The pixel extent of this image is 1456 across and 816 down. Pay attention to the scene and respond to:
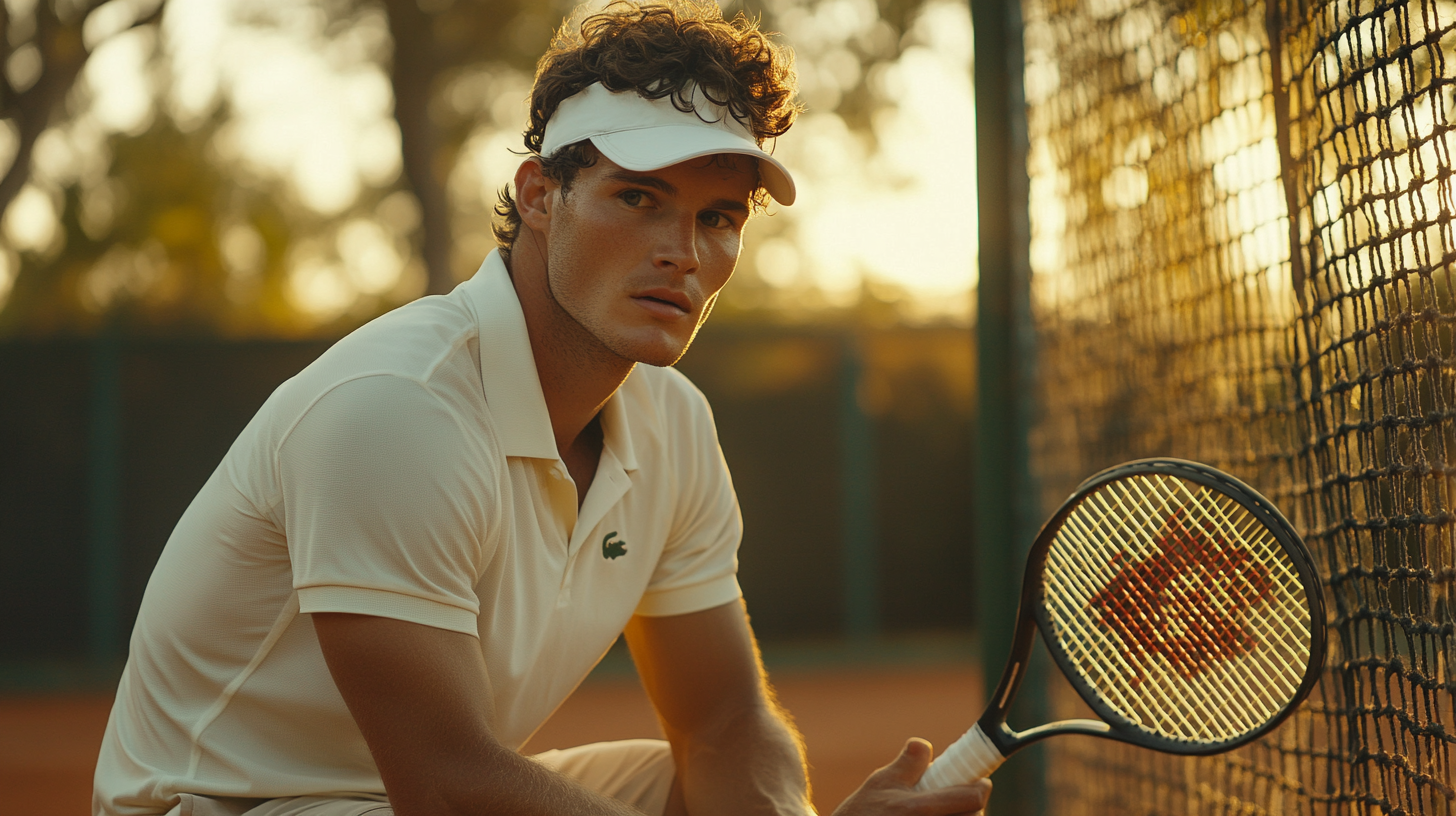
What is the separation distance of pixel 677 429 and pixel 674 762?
1.97 ft

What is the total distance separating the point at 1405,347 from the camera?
6.24ft

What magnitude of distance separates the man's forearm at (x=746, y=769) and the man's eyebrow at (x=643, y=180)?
907 mm

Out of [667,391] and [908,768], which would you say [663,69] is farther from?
[908,768]

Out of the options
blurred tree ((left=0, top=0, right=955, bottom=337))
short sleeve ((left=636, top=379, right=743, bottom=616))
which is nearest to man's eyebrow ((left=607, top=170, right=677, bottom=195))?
short sleeve ((left=636, top=379, right=743, bottom=616))

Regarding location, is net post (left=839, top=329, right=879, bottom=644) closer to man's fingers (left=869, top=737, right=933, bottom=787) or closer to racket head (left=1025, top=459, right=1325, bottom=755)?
racket head (left=1025, top=459, right=1325, bottom=755)

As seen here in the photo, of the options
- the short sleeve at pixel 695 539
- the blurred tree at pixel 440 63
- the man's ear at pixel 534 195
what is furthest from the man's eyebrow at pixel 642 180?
the blurred tree at pixel 440 63

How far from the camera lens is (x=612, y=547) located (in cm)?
206

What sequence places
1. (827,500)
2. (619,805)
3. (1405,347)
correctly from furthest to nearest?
1. (827,500)
2. (1405,347)
3. (619,805)

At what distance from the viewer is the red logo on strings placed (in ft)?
5.97

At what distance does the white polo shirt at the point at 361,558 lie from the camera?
164 cm

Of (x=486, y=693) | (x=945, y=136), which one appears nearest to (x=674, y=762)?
(x=486, y=693)

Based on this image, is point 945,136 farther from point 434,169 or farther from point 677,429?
point 677,429

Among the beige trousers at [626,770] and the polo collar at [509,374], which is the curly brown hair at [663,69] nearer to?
the polo collar at [509,374]

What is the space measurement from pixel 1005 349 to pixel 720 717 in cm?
153
